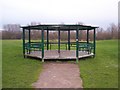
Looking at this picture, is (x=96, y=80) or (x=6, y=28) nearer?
(x=96, y=80)

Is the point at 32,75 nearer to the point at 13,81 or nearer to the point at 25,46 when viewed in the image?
the point at 13,81

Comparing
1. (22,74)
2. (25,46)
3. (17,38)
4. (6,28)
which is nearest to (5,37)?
(17,38)

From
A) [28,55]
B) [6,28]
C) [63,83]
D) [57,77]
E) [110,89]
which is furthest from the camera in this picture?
[6,28]

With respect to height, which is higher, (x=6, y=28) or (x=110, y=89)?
(x=6, y=28)

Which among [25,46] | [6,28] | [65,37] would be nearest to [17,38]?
[6,28]

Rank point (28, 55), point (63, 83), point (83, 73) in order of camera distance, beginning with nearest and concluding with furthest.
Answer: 1. point (63, 83)
2. point (83, 73)
3. point (28, 55)

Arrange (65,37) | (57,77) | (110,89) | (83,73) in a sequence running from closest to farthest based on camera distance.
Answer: (110,89) → (57,77) → (83,73) → (65,37)

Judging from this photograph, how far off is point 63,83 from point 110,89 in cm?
167

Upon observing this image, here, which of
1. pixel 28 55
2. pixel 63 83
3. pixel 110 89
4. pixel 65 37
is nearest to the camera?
pixel 110 89

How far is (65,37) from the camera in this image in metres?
36.7

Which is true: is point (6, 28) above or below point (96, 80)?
above

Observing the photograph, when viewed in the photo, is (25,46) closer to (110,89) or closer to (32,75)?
(32,75)

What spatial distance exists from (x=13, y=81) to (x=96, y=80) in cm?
292

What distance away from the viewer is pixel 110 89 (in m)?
7.27
